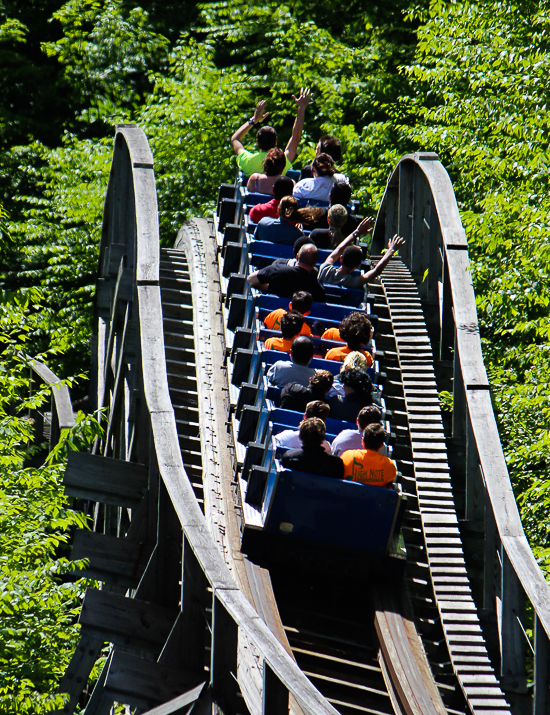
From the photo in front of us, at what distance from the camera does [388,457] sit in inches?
287

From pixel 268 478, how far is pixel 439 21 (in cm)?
970

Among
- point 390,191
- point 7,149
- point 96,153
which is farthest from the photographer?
point 7,149

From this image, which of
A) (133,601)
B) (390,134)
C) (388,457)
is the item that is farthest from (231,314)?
(390,134)

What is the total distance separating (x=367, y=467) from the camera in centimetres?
716

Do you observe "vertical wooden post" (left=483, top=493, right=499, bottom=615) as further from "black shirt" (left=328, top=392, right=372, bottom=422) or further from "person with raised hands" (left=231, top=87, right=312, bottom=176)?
"person with raised hands" (left=231, top=87, right=312, bottom=176)

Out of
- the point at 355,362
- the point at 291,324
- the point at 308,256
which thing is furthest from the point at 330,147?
the point at 355,362

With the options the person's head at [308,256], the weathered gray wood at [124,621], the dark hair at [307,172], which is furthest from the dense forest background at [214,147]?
the person's head at [308,256]

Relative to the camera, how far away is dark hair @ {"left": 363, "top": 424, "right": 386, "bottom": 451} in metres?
7.17

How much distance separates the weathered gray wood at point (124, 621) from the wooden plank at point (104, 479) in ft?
5.17

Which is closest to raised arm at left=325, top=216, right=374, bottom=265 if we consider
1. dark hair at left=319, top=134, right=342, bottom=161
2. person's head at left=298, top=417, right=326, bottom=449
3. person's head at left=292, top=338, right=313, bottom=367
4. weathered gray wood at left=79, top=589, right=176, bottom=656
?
dark hair at left=319, top=134, right=342, bottom=161

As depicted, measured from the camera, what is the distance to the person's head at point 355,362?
7945mm

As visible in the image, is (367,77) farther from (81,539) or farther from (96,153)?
(81,539)

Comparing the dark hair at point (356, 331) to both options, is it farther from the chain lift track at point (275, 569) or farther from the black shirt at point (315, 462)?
the black shirt at point (315, 462)

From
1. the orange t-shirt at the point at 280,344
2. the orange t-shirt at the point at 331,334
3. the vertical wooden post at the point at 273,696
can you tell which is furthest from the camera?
the orange t-shirt at the point at 331,334
